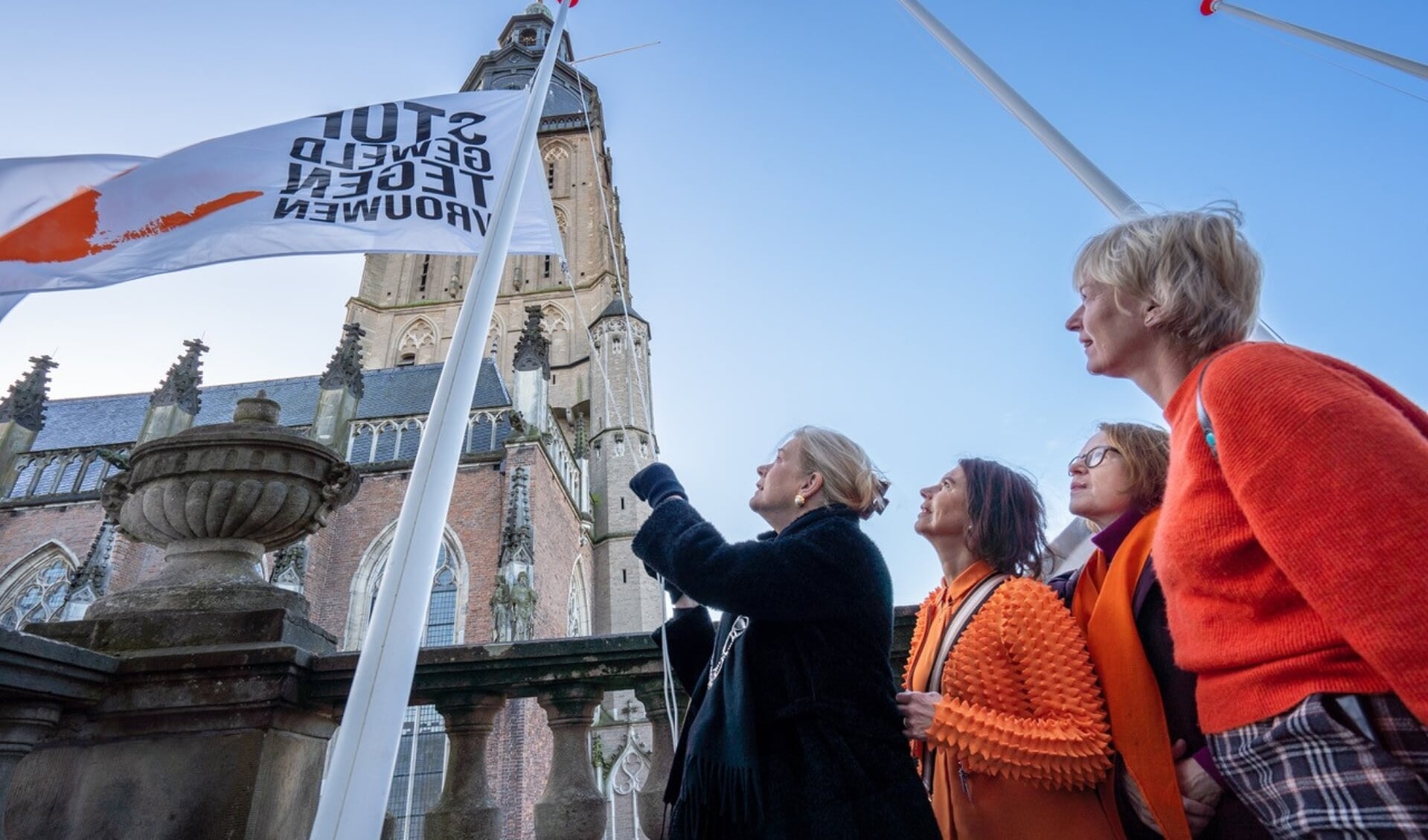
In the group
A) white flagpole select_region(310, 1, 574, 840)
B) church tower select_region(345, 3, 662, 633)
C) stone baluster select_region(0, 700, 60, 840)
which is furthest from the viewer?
church tower select_region(345, 3, 662, 633)

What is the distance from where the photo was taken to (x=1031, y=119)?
5492mm

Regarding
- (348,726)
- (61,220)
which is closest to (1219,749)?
(348,726)

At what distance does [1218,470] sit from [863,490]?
88cm

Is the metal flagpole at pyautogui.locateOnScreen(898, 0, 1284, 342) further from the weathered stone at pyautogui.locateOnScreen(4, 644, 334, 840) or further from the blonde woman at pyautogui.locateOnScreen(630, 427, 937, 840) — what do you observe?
the weathered stone at pyautogui.locateOnScreen(4, 644, 334, 840)

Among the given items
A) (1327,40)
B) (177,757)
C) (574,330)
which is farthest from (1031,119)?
(574,330)

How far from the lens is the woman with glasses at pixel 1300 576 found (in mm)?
907

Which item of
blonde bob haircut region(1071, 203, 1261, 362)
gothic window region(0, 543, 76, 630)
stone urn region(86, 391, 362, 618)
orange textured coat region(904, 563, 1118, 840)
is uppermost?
gothic window region(0, 543, 76, 630)

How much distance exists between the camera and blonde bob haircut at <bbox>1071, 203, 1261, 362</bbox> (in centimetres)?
135

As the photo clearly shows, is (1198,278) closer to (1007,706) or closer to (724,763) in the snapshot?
(1007,706)

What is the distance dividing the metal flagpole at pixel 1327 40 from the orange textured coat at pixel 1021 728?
273 inches

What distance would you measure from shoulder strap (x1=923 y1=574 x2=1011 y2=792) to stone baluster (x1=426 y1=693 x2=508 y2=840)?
1.52m

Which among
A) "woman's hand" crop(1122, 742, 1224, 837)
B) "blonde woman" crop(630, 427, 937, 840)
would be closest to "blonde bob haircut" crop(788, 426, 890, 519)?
"blonde woman" crop(630, 427, 937, 840)

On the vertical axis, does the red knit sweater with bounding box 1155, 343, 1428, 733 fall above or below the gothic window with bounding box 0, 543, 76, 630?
below

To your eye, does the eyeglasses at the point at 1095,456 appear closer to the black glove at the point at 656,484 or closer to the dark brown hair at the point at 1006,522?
the dark brown hair at the point at 1006,522
